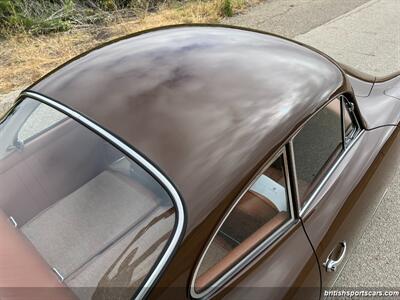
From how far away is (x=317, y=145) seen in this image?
6.84ft

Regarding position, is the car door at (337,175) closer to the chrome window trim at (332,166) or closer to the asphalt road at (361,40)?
the chrome window trim at (332,166)

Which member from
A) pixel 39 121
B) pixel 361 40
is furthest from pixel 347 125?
pixel 361 40

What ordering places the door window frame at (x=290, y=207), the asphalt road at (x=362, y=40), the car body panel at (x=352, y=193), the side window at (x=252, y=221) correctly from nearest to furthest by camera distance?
1. the door window frame at (x=290, y=207)
2. the side window at (x=252, y=221)
3. the car body panel at (x=352, y=193)
4. the asphalt road at (x=362, y=40)

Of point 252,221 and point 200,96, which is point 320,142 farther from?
point 200,96

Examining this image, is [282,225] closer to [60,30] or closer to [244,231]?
[244,231]

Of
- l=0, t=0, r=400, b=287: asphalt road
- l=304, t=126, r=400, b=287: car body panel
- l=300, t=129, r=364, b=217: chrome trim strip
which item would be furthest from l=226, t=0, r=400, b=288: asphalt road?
l=300, t=129, r=364, b=217: chrome trim strip

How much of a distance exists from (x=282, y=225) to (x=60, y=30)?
239 inches

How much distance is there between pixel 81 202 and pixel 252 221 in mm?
743

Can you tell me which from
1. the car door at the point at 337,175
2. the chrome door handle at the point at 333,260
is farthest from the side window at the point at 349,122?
the chrome door handle at the point at 333,260

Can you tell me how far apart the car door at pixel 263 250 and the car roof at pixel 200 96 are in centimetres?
13

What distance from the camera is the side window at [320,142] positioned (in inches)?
74.7

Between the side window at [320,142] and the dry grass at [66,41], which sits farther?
the dry grass at [66,41]

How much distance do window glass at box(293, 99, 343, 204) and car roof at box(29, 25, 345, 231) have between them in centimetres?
17

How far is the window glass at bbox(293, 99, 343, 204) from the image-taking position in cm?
189
